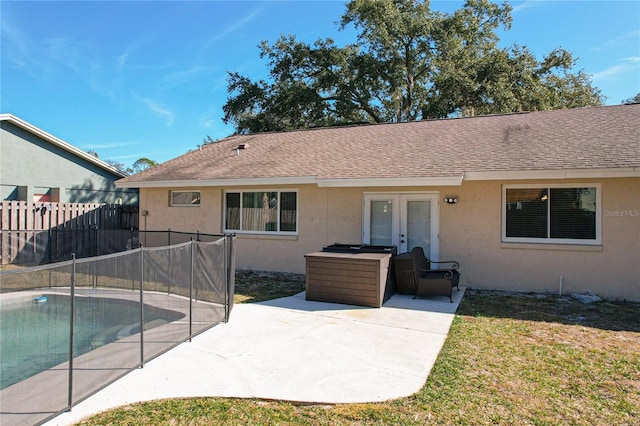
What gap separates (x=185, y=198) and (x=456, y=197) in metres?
8.58

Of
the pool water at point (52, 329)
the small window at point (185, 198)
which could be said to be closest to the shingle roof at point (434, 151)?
the small window at point (185, 198)

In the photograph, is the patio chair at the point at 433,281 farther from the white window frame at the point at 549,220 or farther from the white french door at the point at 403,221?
the white window frame at the point at 549,220

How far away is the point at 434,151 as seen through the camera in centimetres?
1063

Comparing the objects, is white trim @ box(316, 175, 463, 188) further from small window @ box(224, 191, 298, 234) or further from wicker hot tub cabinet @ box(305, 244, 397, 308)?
wicker hot tub cabinet @ box(305, 244, 397, 308)

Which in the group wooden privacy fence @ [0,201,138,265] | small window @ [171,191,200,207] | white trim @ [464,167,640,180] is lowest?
wooden privacy fence @ [0,201,138,265]

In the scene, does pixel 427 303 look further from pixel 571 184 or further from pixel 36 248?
pixel 36 248

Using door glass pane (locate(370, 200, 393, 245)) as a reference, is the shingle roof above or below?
above

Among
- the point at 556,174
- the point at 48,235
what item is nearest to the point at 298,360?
the point at 556,174

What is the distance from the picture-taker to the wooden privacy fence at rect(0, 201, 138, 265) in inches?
459

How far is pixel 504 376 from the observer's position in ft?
14.3

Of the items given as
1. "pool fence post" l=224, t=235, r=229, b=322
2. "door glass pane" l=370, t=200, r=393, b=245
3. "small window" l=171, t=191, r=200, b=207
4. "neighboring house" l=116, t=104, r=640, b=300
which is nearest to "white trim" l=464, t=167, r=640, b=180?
"neighboring house" l=116, t=104, r=640, b=300

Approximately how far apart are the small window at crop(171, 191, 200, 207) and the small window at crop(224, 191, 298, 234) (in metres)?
1.22

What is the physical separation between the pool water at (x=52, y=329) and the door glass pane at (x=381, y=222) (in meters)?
6.81

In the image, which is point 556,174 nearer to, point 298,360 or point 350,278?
point 350,278
